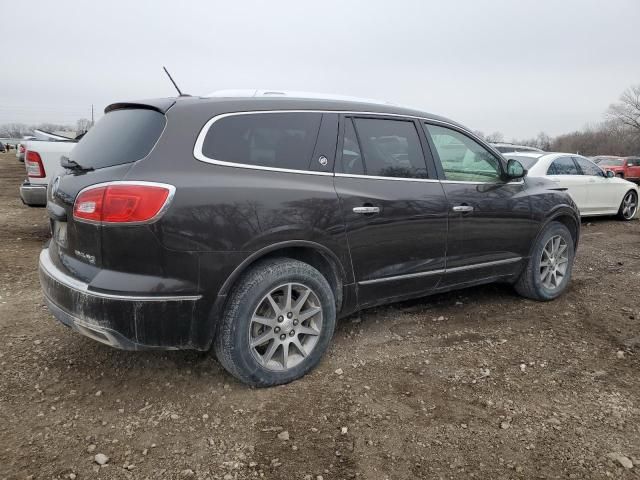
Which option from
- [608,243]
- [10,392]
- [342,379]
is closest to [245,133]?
[342,379]

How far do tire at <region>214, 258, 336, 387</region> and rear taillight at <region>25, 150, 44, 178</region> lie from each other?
493 centimetres

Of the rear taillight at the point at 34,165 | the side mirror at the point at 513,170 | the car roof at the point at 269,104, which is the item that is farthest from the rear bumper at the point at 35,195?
the side mirror at the point at 513,170

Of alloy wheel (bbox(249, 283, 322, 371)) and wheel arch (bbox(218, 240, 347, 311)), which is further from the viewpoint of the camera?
alloy wheel (bbox(249, 283, 322, 371))

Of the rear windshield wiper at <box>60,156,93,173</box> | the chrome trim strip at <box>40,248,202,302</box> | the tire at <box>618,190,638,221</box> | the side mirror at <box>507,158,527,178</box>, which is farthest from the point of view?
the tire at <box>618,190,638,221</box>

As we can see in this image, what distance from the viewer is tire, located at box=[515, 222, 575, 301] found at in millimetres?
4414

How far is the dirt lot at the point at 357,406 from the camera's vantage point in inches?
89.4

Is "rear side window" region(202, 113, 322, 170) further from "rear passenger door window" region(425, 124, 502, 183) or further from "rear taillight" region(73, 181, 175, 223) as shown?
"rear passenger door window" region(425, 124, 502, 183)

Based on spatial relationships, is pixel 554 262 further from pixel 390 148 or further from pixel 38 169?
pixel 38 169

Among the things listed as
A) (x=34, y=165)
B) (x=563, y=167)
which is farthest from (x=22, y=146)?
(x=563, y=167)

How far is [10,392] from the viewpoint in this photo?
280 cm

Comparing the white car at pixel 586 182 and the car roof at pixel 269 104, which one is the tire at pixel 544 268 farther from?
the white car at pixel 586 182

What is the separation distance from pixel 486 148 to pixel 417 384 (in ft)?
7.10

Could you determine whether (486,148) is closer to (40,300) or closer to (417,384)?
(417,384)

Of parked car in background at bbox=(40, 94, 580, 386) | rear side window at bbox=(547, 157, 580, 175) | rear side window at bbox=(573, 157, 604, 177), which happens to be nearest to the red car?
rear side window at bbox=(573, 157, 604, 177)
